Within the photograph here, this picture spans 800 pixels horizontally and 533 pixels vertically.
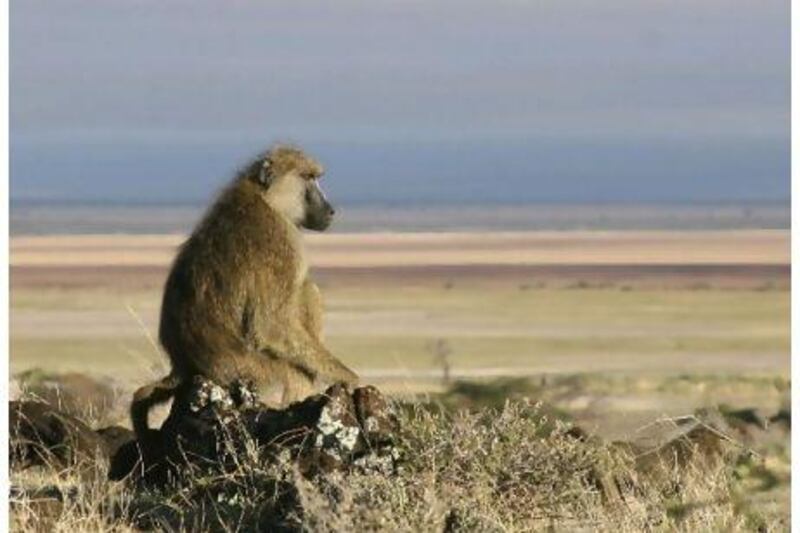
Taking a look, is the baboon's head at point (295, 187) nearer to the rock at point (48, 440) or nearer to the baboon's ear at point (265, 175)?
the baboon's ear at point (265, 175)

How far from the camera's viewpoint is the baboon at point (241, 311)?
32.8ft

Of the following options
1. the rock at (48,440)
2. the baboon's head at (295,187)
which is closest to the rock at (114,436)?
the rock at (48,440)

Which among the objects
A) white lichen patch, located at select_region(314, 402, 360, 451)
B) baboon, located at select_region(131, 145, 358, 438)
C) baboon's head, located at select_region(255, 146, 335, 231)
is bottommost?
white lichen patch, located at select_region(314, 402, 360, 451)

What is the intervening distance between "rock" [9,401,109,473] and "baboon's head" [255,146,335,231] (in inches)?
57.3

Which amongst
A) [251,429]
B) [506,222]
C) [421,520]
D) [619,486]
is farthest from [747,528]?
[506,222]

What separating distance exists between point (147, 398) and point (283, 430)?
1.03 metres

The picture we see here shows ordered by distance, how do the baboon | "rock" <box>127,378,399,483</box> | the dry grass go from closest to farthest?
the dry grass → "rock" <box>127,378,399,483</box> → the baboon

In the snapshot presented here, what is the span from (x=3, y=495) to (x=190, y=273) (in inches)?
90.3

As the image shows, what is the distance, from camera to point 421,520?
28.1 feet

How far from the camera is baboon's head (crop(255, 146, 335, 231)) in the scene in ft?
34.5

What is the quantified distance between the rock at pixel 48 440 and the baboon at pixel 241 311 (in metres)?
0.70

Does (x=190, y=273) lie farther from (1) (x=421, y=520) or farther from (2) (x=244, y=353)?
(1) (x=421, y=520)

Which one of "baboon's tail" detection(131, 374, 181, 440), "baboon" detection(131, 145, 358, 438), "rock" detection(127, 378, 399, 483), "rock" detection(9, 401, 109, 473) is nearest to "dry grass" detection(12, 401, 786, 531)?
"rock" detection(127, 378, 399, 483)

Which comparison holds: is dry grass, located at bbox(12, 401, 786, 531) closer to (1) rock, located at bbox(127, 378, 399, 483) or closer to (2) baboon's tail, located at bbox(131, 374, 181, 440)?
(1) rock, located at bbox(127, 378, 399, 483)
